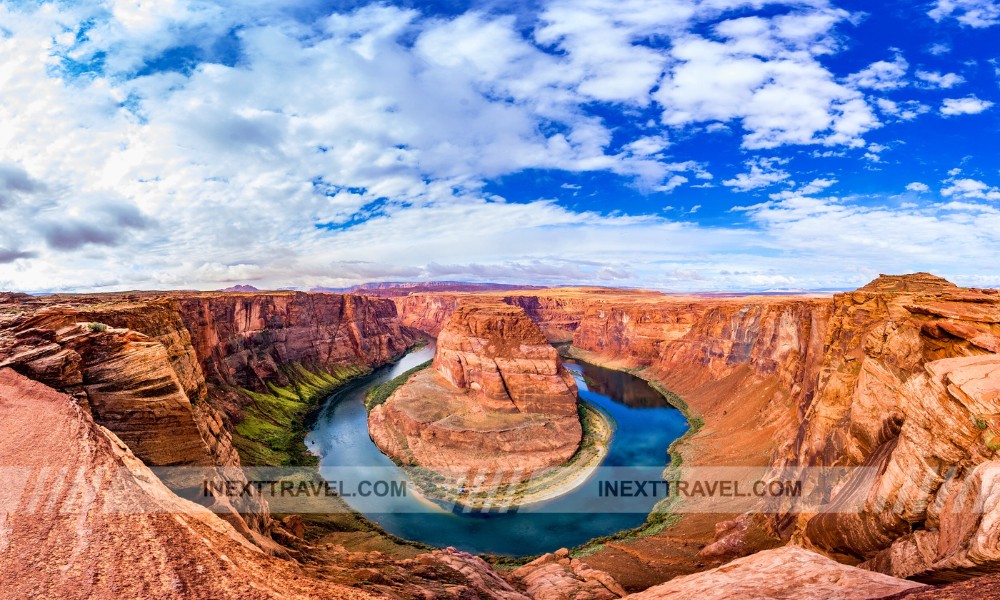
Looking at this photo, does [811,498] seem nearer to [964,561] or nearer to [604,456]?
[964,561]

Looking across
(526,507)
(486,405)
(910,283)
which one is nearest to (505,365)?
(486,405)

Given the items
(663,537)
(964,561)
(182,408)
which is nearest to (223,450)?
(182,408)

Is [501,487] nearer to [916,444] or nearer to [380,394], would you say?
[916,444]

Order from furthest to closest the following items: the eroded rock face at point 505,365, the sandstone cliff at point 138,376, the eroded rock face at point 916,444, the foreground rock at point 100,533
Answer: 1. the eroded rock face at point 505,365
2. the sandstone cliff at point 138,376
3. the eroded rock face at point 916,444
4. the foreground rock at point 100,533

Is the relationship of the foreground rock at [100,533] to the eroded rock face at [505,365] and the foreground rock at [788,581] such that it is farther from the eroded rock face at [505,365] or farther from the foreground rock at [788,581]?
the eroded rock face at [505,365]

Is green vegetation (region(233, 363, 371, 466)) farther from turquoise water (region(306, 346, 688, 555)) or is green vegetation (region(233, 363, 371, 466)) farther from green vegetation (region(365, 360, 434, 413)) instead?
green vegetation (region(365, 360, 434, 413))

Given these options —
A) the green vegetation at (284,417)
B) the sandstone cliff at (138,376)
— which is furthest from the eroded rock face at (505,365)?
the sandstone cliff at (138,376)
